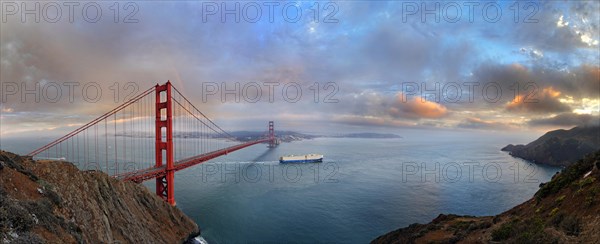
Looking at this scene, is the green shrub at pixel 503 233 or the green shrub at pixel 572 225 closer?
the green shrub at pixel 572 225

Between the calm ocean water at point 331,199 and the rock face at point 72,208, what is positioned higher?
the rock face at point 72,208

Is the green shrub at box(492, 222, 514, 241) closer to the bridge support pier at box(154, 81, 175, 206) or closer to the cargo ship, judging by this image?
the bridge support pier at box(154, 81, 175, 206)

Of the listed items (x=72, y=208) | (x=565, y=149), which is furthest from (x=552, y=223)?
(x=565, y=149)

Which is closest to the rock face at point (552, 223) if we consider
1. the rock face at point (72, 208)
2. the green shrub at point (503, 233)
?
the green shrub at point (503, 233)

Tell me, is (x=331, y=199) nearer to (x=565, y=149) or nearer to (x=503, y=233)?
(x=503, y=233)

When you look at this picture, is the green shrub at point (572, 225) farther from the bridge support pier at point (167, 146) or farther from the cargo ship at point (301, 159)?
the cargo ship at point (301, 159)

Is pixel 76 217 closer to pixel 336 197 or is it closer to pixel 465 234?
pixel 465 234
